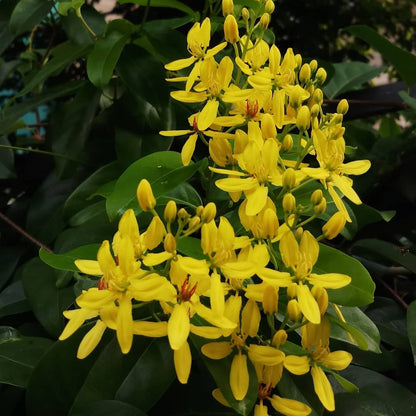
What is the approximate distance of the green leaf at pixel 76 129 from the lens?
78 centimetres

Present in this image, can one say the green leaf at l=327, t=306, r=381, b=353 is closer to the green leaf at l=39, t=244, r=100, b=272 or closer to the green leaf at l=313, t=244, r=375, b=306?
the green leaf at l=313, t=244, r=375, b=306

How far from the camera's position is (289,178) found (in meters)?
0.43

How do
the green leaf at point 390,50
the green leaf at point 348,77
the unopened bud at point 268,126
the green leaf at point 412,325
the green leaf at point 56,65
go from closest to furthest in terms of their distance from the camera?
the unopened bud at point 268,126 < the green leaf at point 412,325 < the green leaf at point 56,65 < the green leaf at point 390,50 < the green leaf at point 348,77

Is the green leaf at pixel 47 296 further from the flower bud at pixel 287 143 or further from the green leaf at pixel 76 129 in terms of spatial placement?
the flower bud at pixel 287 143

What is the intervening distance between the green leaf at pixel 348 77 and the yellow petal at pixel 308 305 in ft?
2.41

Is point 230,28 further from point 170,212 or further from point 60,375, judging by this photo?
point 60,375

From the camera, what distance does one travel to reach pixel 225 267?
0.39 meters

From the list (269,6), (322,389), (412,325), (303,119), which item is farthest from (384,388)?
(269,6)

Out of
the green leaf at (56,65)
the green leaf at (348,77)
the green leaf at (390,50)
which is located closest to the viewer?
the green leaf at (56,65)

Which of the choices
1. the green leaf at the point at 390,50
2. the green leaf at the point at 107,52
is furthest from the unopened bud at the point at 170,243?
the green leaf at the point at 390,50

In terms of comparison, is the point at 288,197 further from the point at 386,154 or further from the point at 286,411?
the point at 386,154

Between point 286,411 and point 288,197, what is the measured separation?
16 centimetres

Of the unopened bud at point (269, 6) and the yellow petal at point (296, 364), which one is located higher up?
the unopened bud at point (269, 6)

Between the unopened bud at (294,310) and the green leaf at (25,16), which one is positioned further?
the green leaf at (25,16)
